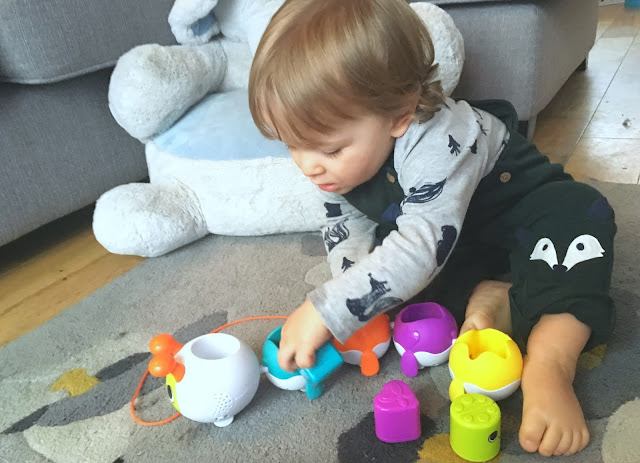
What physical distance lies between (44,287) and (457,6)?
0.95 meters

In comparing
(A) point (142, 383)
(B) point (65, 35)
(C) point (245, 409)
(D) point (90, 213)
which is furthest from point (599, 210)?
(D) point (90, 213)

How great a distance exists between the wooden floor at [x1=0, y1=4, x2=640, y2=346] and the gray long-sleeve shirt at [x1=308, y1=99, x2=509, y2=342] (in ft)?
1.70

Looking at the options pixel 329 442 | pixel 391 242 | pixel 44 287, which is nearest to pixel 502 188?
pixel 391 242

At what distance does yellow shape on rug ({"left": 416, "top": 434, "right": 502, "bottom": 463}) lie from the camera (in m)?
0.54

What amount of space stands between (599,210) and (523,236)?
93mm

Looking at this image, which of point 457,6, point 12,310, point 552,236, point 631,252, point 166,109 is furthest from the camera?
point 457,6

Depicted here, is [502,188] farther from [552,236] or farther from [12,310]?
[12,310]

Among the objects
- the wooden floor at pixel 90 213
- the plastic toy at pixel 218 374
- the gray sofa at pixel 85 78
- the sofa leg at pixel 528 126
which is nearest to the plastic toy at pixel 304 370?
the plastic toy at pixel 218 374

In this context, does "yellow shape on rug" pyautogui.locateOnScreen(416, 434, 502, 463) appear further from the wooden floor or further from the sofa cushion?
the sofa cushion

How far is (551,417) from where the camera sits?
542mm

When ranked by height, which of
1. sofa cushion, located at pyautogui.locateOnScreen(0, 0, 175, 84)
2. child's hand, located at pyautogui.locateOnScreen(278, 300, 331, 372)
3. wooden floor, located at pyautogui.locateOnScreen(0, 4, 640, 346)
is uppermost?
sofa cushion, located at pyautogui.locateOnScreen(0, 0, 175, 84)

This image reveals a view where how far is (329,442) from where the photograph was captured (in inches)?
23.0

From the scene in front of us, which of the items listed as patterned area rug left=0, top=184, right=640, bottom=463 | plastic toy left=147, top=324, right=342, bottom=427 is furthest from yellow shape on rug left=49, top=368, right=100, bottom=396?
plastic toy left=147, top=324, right=342, bottom=427

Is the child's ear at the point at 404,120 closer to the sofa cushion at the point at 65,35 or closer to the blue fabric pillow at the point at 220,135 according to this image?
the blue fabric pillow at the point at 220,135
